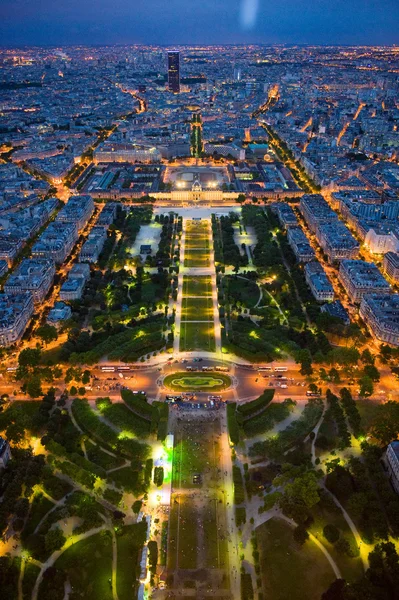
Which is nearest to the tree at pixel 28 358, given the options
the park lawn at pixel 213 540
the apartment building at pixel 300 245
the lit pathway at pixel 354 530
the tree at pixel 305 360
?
the park lawn at pixel 213 540

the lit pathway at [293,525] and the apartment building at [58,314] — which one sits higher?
the apartment building at [58,314]

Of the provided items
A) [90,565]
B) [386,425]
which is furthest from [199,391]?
[90,565]

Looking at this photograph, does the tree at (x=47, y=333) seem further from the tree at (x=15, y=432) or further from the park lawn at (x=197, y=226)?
the park lawn at (x=197, y=226)

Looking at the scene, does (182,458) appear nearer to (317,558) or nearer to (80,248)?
(317,558)

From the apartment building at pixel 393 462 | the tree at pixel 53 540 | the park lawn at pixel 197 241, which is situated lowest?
the tree at pixel 53 540

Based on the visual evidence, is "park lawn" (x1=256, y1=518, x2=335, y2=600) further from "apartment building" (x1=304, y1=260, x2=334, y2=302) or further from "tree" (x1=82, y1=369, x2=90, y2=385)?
"apartment building" (x1=304, y1=260, x2=334, y2=302)

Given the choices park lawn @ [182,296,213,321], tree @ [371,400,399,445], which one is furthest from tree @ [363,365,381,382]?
park lawn @ [182,296,213,321]

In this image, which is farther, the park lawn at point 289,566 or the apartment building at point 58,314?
the apartment building at point 58,314
